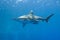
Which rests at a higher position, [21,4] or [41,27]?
[21,4]

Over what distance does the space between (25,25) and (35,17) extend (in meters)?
0.19

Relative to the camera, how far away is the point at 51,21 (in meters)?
3.86

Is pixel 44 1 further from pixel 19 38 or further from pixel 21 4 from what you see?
pixel 19 38

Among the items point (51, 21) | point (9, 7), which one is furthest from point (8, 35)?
point (51, 21)

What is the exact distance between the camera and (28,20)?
12.5 ft

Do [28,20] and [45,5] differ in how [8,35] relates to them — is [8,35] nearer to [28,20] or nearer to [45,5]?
[28,20]

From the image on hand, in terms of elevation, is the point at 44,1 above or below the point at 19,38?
above

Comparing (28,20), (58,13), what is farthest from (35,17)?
(58,13)

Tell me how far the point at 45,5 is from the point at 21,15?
1.24ft

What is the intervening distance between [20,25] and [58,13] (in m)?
0.58

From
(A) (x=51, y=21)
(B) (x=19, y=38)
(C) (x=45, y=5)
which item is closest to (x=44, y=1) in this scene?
(C) (x=45, y=5)

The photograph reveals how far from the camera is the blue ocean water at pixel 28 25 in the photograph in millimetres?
3865

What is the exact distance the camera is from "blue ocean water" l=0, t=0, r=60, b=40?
152 inches

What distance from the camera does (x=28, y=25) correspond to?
3.87 m
